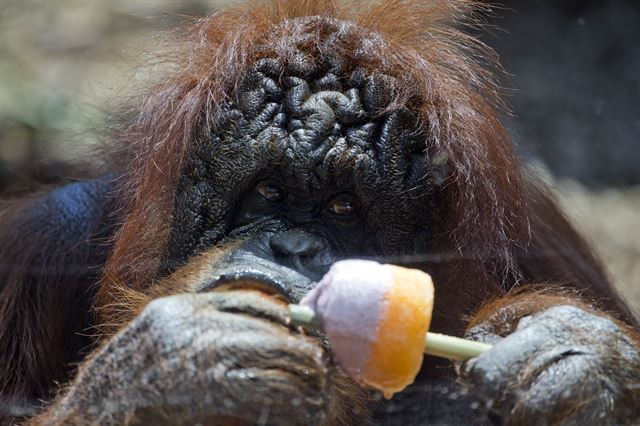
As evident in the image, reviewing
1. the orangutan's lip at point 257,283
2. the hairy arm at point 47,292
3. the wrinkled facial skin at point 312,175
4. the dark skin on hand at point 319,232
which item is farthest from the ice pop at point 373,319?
the hairy arm at point 47,292

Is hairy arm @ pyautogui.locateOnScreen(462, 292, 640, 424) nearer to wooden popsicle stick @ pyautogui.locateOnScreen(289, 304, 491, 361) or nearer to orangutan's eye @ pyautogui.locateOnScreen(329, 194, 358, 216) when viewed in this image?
wooden popsicle stick @ pyautogui.locateOnScreen(289, 304, 491, 361)

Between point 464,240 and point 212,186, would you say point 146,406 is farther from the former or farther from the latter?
point 464,240

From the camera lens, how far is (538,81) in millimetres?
4816

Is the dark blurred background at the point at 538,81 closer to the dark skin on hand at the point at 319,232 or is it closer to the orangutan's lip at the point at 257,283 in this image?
the dark skin on hand at the point at 319,232

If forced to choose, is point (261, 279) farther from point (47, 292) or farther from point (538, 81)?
point (538, 81)

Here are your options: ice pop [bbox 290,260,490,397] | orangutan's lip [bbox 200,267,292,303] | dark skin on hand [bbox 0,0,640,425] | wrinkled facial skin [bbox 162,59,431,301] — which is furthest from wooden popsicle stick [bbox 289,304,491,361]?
wrinkled facial skin [bbox 162,59,431,301]

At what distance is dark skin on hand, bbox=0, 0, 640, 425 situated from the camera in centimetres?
163

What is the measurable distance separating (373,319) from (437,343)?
127 mm

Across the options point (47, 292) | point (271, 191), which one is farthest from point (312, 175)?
point (47, 292)

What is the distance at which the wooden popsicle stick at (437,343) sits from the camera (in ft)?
4.78

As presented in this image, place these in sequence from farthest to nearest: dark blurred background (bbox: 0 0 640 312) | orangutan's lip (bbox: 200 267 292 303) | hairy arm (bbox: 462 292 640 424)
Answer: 1. dark blurred background (bbox: 0 0 640 312)
2. orangutan's lip (bbox: 200 267 292 303)
3. hairy arm (bbox: 462 292 640 424)

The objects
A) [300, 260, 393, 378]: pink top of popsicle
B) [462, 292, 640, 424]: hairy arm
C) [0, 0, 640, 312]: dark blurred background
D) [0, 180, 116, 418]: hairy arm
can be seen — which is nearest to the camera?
[300, 260, 393, 378]: pink top of popsicle

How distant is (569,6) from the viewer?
4.95m

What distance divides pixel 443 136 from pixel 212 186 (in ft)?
1.64
